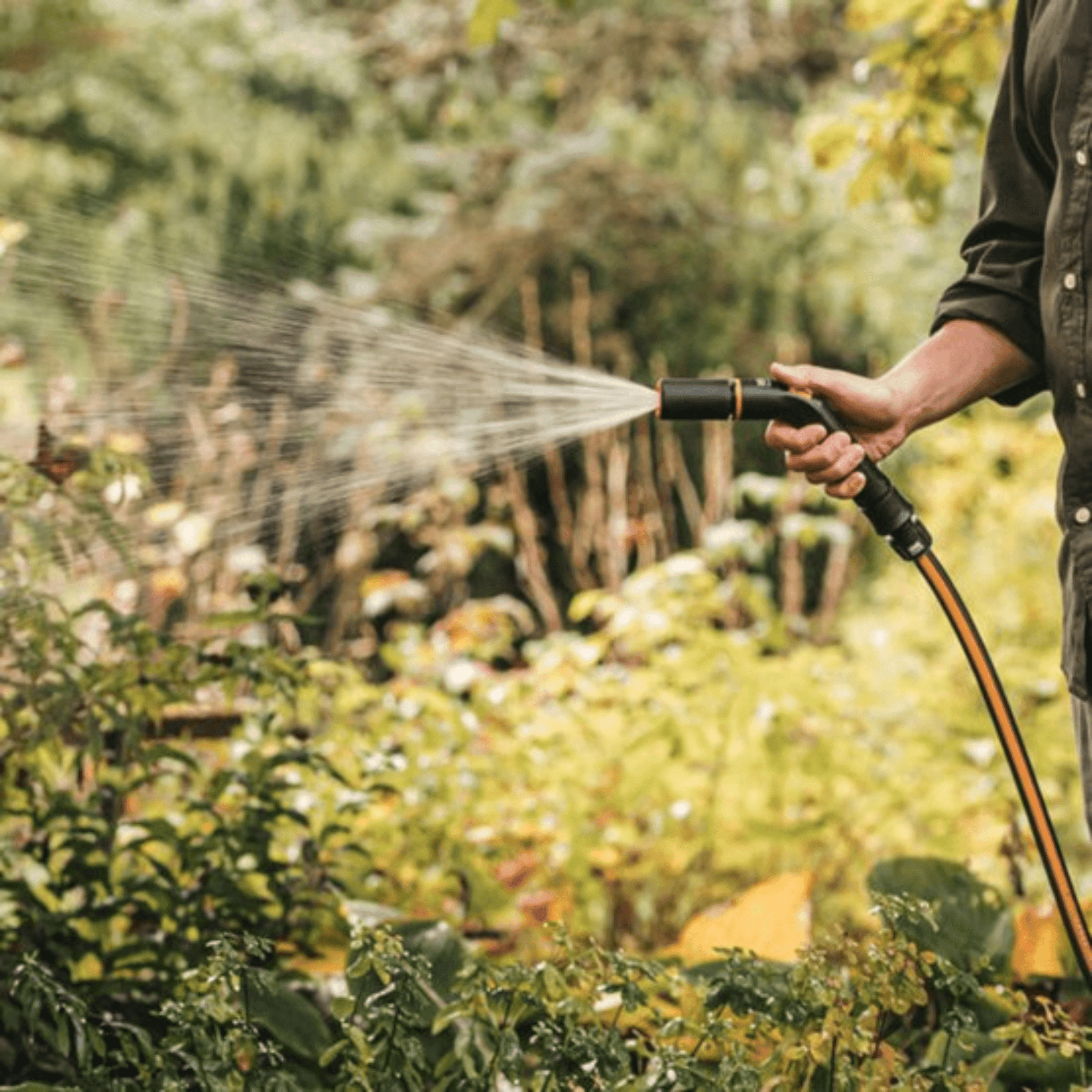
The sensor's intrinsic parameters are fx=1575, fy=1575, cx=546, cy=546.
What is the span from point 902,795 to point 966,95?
1.45 metres

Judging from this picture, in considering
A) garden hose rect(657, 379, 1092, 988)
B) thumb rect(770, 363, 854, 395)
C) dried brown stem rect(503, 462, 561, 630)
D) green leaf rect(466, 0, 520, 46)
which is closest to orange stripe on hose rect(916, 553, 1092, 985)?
garden hose rect(657, 379, 1092, 988)

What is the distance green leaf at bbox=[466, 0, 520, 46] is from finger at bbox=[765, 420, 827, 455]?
1135 millimetres

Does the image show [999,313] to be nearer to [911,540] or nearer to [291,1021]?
[911,540]

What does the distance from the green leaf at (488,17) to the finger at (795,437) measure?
1135mm

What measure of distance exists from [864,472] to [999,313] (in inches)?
10.9

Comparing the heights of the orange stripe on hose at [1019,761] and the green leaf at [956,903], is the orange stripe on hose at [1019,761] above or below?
above

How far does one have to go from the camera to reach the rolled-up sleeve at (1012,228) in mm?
1896

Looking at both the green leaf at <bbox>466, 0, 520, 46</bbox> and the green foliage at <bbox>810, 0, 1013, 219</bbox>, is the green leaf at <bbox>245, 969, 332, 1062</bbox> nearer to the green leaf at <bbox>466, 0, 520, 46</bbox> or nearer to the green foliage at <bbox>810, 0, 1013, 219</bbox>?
the green leaf at <bbox>466, 0, 520, 46</bbox>

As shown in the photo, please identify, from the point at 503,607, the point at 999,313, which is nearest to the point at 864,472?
the point at 999,313

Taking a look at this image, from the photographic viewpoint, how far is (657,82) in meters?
8.62

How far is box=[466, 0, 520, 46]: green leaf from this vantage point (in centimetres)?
259

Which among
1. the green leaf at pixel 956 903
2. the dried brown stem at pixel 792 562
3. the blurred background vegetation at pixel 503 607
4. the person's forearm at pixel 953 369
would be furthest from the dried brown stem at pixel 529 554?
the person's forearm at pixel 953 369

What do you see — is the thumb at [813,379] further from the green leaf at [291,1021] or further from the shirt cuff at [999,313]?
the green leaf at [291,1021]

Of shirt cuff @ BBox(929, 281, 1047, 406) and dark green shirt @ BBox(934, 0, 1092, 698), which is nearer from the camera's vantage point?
dark green shirt @ BBox(934, 0, 1092, 698)
